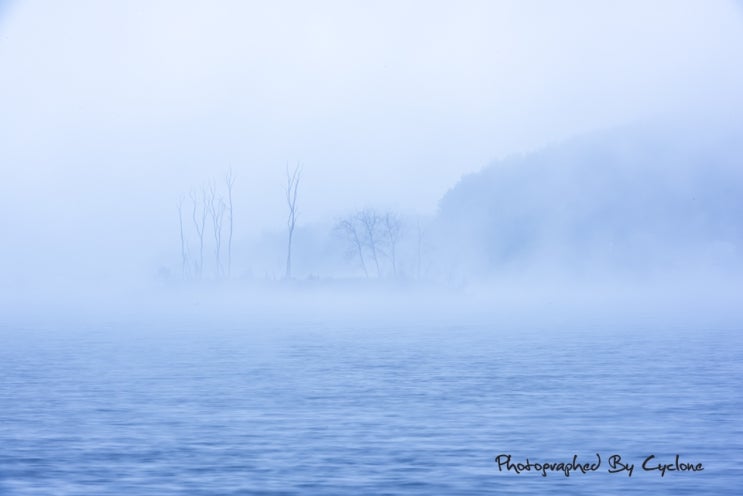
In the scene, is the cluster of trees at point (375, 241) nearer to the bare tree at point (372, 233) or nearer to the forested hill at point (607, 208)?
the bare tree at point (372, 233)

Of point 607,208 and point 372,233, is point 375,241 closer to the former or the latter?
point 372,233

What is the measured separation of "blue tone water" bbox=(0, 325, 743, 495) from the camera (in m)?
17.0

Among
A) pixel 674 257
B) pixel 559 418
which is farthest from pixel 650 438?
pixel 674 257

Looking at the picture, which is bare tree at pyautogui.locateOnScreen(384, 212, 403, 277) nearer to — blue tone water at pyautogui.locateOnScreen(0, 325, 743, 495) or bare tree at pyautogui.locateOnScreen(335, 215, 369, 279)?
bare tree at pyautogui.locateOnScreen(335, 215, 369, 279)

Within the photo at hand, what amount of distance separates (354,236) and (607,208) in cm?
7282

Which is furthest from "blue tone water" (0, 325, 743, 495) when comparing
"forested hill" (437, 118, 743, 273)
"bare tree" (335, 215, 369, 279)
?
"forested hill" (437, 118, 743, 273)

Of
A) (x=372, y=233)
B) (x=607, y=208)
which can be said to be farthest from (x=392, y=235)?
(x=607, y=208)

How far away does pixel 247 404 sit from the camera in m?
25.5

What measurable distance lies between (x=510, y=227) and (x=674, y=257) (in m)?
22.1

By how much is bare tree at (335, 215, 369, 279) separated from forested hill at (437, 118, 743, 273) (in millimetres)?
46342

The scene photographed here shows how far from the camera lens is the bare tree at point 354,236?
93.8m

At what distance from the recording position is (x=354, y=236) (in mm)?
97562

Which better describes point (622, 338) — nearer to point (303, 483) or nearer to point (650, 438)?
point (650, 438)

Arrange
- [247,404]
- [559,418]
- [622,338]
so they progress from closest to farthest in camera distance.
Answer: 1. [559,418]
2. [247,404]
3. [622,338]
